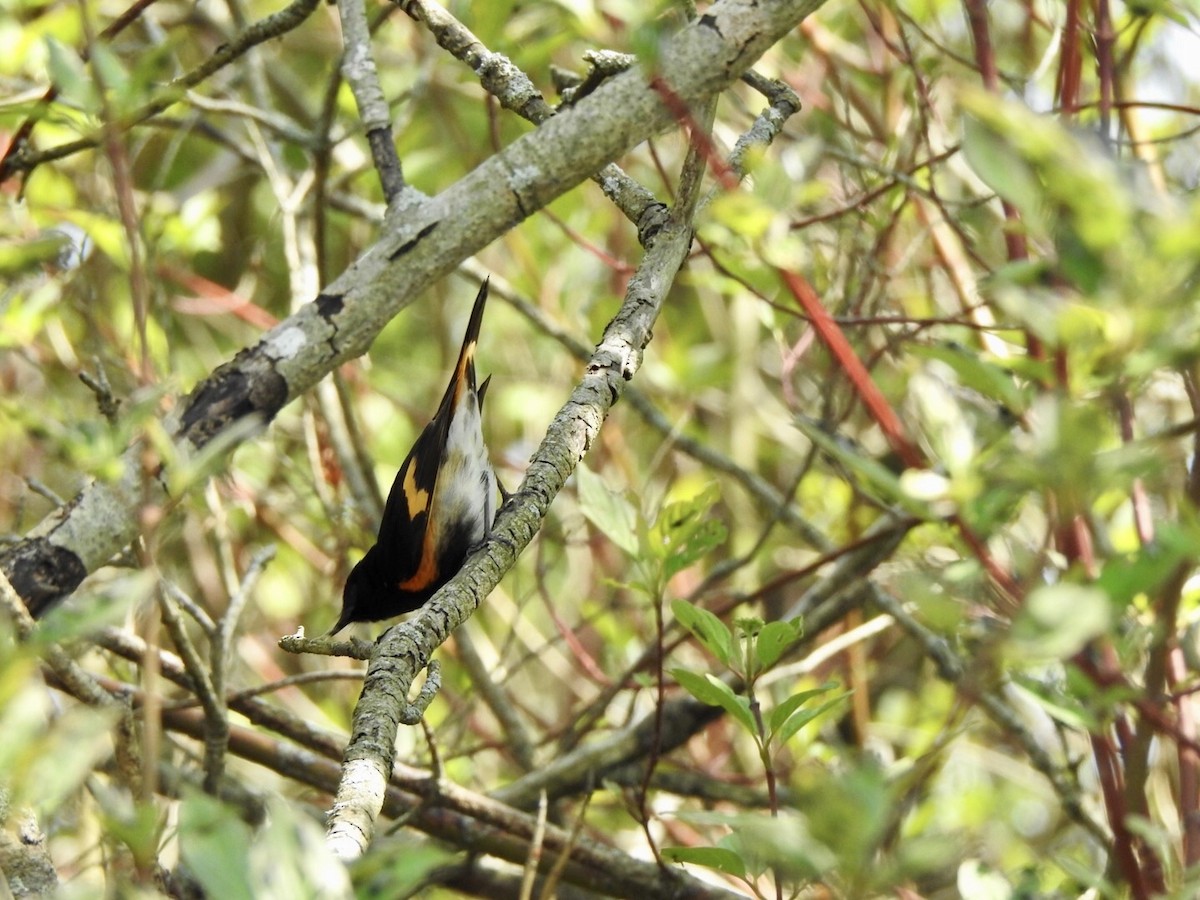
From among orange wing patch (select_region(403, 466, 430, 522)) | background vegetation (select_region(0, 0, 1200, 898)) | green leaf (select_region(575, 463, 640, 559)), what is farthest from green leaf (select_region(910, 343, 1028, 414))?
orange wing patch (select_region(403, 466, 430, 522))

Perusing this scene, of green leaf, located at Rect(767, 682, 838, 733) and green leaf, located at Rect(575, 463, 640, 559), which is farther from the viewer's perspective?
green leaf, located at Rect(575, 463, 640, 559)

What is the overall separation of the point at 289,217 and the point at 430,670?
1.90 meters

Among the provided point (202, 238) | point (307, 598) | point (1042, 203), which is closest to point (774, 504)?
point (202, 238)

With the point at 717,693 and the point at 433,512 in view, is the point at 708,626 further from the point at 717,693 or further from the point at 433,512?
the point at 433,512

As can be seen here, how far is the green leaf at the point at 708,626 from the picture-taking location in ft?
4.99

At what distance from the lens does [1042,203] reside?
945 millimetres

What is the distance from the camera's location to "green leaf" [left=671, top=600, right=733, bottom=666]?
1.52m

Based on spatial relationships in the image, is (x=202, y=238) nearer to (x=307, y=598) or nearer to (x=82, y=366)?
(x=82, y=366)

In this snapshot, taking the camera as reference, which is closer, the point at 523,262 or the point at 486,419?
the point at 523,262

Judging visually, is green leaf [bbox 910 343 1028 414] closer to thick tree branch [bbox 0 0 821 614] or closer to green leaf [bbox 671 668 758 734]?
green leaf [bbox 671 668 758 734]

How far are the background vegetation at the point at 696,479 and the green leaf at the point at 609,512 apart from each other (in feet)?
0.04

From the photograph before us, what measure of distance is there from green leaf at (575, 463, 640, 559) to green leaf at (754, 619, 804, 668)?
0.35m

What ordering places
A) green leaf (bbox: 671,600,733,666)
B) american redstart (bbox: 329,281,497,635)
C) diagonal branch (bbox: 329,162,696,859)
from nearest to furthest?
diagonal branch (bbox: 329,162,696,859)
green leaf (bbox: 671,600,733,666)
american redstart (bbox: 329,281,497,635)

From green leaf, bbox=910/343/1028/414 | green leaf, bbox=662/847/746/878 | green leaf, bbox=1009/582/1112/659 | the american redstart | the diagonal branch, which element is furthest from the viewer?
the american redstart
